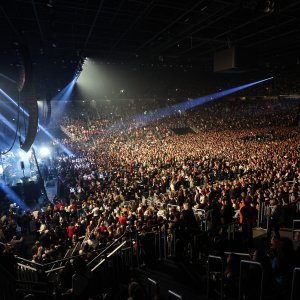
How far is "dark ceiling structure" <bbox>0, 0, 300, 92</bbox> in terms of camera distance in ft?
22.4

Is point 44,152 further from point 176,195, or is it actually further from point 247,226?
point 247,226

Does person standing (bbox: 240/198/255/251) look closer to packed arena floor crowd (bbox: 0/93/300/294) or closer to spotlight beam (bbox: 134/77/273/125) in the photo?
packed arena floor crowd (bbox: 0/93/300/294)

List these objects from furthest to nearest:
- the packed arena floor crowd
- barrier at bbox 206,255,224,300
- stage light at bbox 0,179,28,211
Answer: stage light at bbox 0,179,28,211 → the packed arena floor crowd → barrier at bbox 206,255,224,300

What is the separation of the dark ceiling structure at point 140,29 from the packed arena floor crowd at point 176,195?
4.37 meters

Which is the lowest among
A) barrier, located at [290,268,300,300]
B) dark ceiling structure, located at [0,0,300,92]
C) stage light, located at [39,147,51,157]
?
stage light, located at [39,147,51,157]

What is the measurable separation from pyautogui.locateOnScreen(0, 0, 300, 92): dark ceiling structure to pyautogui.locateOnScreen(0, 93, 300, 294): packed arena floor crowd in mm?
4368

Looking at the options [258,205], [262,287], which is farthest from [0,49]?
[262,287]

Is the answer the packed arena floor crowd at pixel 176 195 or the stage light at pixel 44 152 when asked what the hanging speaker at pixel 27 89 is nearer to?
the packed arena floor crowd at pixel 176 195

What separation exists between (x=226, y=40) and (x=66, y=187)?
1094 cm

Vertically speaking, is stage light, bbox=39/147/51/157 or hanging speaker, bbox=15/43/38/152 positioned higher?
hanging speaker, bbox=15/43/38/152

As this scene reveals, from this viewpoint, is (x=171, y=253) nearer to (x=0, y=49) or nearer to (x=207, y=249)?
(x=207, y=249)

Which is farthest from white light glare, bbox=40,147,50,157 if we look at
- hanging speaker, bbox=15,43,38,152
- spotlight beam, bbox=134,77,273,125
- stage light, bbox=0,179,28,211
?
hanging speaker, bbox=15,43,38,152

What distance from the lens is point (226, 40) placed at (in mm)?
9547

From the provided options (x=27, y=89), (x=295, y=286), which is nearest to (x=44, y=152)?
(x=27, y=89)
